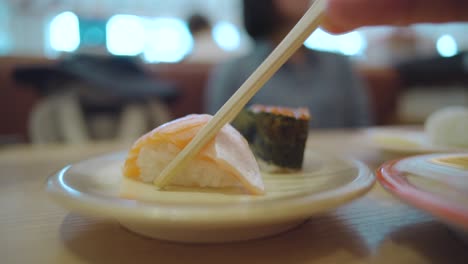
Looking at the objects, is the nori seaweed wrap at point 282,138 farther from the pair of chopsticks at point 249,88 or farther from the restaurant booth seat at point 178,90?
the restaurant booth seat at point 178,90

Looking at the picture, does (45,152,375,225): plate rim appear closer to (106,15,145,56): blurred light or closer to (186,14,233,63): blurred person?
(186,14,233,63): blurred person

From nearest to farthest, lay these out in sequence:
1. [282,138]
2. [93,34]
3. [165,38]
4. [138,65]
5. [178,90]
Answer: [282,138], [138,65], [178,90], [93,34], [165,38]

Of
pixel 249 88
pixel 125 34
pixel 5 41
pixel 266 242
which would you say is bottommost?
pixel 266 242

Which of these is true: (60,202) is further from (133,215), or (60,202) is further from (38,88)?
(38,88)

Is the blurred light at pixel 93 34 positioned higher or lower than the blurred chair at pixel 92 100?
higher

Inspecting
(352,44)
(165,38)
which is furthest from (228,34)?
(352,44)

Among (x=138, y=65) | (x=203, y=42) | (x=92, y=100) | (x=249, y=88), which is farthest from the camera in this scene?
(x=203, y=42)

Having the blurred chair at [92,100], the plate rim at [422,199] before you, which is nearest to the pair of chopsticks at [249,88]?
the plate rim at [422,199]

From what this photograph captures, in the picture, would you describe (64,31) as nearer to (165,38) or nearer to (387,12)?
(165,38)
